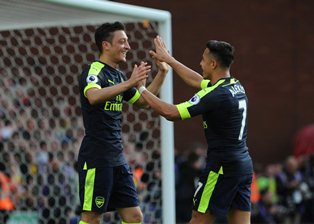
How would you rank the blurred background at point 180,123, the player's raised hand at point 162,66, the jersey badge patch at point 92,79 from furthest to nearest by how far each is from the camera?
the blurred background at point 180,123, the player's raised hand at point 162,66, the jersey badge patch at point 92,79

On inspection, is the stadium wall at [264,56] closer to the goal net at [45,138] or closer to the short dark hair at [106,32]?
the goal net at [45,138]

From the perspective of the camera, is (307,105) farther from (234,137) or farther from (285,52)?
(234,137)

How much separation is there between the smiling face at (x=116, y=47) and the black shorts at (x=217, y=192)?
46.2 inches

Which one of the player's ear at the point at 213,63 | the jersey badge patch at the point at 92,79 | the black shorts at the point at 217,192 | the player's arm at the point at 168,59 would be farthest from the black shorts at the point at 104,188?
the player's ear at the point at 213,63

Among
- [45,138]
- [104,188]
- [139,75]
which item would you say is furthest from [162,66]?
[45,138]

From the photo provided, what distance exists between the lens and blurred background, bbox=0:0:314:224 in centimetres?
1005

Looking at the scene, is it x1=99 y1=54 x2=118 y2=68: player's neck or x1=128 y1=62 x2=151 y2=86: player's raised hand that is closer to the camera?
x1=128 y1=62 x2=151 y2=86: player's raised hand

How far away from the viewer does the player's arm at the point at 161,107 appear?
6.72 meters

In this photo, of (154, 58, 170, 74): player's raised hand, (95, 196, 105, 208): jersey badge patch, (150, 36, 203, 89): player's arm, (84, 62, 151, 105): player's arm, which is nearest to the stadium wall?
(150, 36, 203, 89): player's arm

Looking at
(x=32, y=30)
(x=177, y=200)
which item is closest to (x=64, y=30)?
(x=32, y=30)

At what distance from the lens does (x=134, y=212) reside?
690 centimetres

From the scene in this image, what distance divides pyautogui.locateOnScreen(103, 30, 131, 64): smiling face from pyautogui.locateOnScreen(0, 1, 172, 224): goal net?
259 centimetres

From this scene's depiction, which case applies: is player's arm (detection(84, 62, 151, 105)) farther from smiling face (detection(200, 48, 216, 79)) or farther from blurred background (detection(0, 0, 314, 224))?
blurred background (detection(0, 0, 314, 224))

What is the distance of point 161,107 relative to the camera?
265 inches
